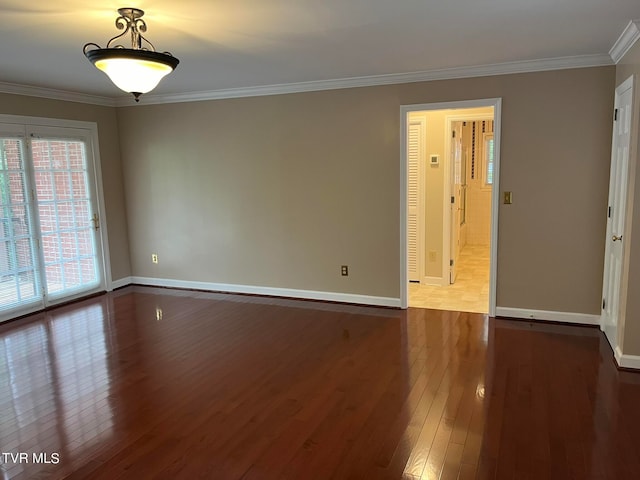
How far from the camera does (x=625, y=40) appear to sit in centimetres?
339

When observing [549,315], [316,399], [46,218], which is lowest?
[316,399]

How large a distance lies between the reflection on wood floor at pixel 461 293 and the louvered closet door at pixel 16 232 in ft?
13.8

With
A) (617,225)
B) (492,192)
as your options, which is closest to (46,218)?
(492,192)

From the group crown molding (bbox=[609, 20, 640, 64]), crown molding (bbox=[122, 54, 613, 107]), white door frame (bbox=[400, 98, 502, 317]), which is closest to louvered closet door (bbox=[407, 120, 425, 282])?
white door frame (bbox=[400, 98, 502, 317])

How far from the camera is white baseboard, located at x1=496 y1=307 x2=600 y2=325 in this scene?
14.3ft

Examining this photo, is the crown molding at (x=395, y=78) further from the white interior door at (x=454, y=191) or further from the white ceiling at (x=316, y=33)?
the white interior door at (x=454, y=191)

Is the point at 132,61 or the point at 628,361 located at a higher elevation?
the point at 132,61

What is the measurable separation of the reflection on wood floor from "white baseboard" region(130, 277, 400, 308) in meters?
0.41

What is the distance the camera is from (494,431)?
8.86ft

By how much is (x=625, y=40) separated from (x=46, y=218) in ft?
18.9

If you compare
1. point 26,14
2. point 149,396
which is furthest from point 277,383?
point 26,14

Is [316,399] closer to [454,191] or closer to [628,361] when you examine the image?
[628,361]

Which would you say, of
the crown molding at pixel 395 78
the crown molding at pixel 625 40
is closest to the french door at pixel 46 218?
the crown molding at pixel 395 78

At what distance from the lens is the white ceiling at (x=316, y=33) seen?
8.71 feet
